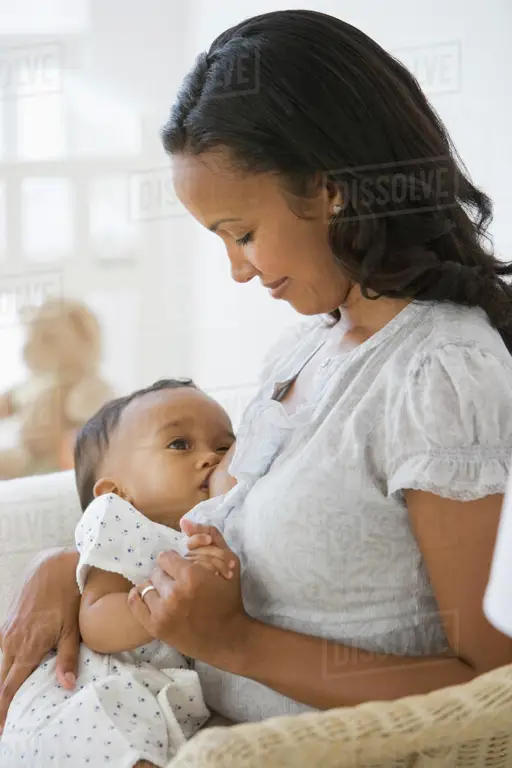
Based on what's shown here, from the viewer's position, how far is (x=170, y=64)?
4.75 ft

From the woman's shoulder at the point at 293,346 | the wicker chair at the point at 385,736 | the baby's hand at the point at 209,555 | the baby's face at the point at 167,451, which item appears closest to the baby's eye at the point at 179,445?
the baby's face at the point at 167,451

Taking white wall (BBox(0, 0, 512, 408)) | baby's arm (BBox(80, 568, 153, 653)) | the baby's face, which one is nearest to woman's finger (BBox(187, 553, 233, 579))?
baby's arm (BBox(80, 568, 153, 653))

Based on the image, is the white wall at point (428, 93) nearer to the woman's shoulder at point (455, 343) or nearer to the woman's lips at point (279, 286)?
the woman's lips at point (279, 286)

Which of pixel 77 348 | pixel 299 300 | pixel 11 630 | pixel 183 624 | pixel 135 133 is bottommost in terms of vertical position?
pixel 11 630

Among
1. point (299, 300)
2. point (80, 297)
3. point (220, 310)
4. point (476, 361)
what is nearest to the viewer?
point (476, 361)

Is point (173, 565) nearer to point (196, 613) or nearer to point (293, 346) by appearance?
point (196, 613)

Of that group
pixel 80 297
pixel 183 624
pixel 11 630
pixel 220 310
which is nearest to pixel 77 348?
pixel 80 297

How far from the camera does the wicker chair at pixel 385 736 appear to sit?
2.41 feet

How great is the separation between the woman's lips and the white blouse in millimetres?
96

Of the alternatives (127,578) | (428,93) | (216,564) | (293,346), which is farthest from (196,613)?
(428,93)

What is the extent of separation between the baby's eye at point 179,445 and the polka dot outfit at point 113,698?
0.13 m

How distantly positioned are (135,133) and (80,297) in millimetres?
247

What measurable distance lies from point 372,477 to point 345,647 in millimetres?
175

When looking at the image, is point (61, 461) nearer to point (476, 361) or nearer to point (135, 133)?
point (135, 133)
